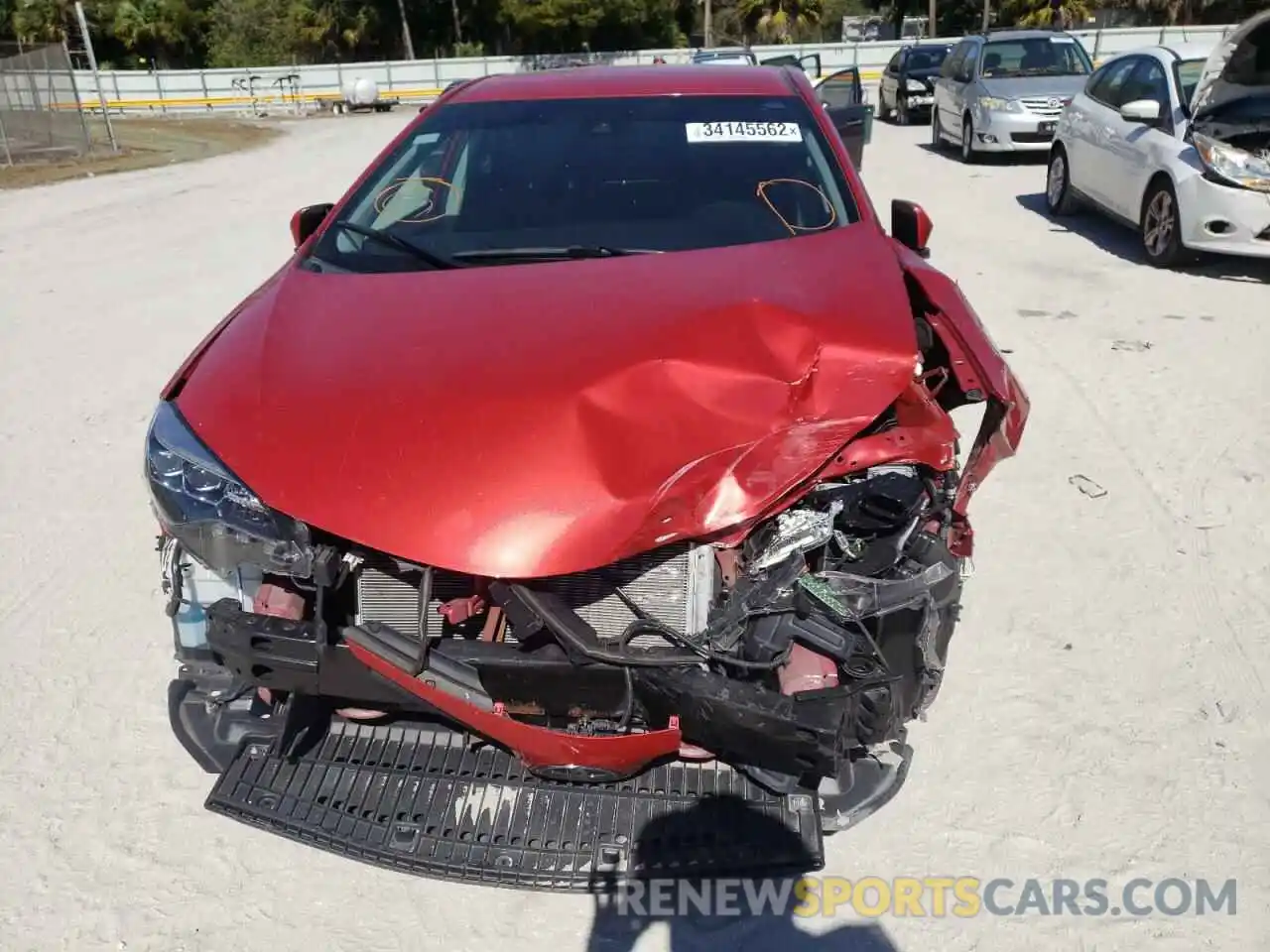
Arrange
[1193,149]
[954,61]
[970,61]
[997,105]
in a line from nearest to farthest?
[1193,149], [997,105], [970,61], [954,61]

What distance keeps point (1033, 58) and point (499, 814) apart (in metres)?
14.3

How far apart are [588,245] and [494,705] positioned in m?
1.58

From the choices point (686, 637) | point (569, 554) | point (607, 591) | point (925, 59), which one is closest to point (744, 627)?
point (686, 637)

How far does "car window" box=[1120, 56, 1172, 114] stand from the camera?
318 inches

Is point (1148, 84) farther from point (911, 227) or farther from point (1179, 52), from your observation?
point (911, 227)

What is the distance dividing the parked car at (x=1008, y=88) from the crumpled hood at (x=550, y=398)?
11.3 metres

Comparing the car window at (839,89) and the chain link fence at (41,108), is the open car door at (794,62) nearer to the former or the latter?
the car window at (839,89)

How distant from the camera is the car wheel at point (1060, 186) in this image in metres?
9.73

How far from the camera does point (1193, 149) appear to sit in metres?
7.48

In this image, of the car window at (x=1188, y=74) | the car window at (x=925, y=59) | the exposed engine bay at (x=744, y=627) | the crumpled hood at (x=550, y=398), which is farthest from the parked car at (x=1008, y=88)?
the exposed engine bay at (x=744, y=627)

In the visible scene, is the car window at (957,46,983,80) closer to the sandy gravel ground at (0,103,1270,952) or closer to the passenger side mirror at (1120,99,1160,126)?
the passenger side mirror at (1120,99,1160,126)

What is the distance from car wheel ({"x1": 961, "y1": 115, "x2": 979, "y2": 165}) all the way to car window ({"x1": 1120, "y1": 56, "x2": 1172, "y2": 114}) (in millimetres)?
4680

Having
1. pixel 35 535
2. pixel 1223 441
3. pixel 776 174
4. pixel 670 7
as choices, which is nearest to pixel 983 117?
pixel 1223 441

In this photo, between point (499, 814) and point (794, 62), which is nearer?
point (499, 814)
